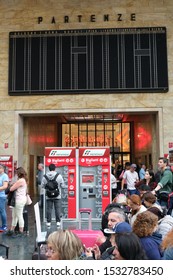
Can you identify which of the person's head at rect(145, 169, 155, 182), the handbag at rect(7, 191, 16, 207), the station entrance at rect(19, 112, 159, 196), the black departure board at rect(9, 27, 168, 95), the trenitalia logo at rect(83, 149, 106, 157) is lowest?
the handbag at rect(7, 191, 16, 207)

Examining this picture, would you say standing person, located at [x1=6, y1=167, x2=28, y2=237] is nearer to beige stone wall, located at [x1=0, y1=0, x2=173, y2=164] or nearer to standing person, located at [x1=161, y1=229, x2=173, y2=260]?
standing person, located at [x1=161, y1=229, x2=173, y2=260]

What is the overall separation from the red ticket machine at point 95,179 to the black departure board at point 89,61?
24.2 feet

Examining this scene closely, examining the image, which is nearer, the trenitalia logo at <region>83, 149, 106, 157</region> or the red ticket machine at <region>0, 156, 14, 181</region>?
the trenitalia logo at <region>83, 149, 106, 157</region>

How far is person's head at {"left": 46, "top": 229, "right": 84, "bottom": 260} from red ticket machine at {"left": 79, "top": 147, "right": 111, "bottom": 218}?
7.91 metres

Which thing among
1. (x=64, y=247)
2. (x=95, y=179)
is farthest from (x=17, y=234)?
(x=64, y=247)

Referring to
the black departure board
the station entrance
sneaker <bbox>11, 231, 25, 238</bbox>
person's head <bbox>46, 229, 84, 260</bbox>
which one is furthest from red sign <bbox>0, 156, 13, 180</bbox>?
person's head <bbox>46, 229, 84, 260</bbox>

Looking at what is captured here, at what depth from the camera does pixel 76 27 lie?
17578mm

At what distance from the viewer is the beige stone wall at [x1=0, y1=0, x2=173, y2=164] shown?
17266mm

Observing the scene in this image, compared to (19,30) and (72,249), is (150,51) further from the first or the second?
(72,249)

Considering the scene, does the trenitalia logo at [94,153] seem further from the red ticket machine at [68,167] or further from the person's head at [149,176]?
the person's head at [149,176]

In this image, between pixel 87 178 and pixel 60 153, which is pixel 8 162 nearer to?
pixel 60 153

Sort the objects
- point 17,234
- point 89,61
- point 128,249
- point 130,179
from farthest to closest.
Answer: point 89,61 < point 130,179 < point 17,234 < point 128,249

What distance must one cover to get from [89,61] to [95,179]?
28.0 feet
